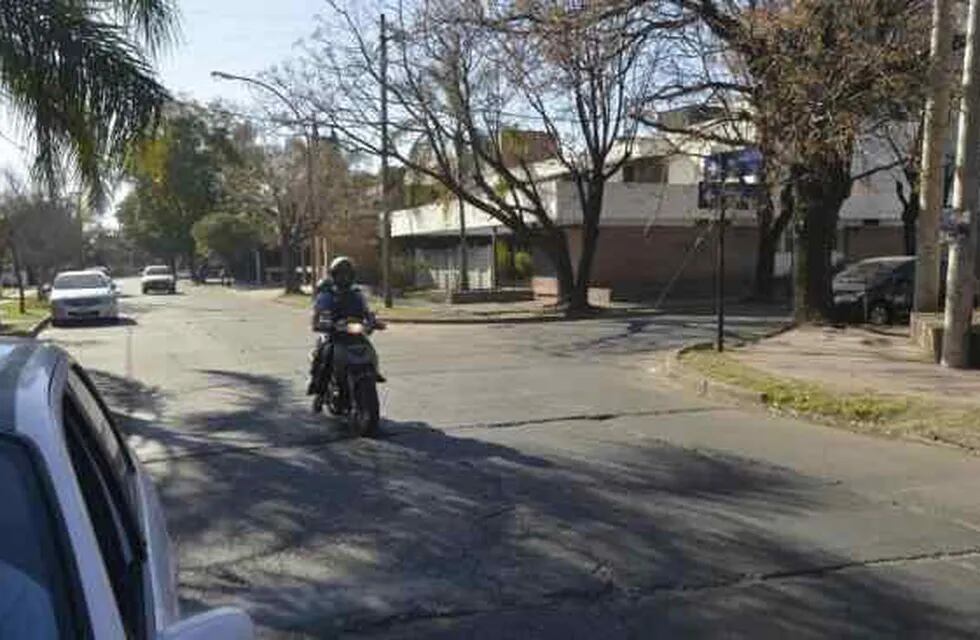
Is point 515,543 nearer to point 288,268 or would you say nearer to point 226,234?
point 288,268

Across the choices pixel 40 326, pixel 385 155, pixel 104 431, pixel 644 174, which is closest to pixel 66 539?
pixel 104 431

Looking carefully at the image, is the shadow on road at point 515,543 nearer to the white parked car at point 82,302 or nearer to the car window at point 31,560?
the car window at point 31,560

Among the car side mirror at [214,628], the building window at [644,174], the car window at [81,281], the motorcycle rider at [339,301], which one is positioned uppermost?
the building window at [644,174]

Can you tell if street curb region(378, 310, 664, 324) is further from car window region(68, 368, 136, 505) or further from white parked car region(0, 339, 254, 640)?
white parked car region(0, 339, 254, 640)

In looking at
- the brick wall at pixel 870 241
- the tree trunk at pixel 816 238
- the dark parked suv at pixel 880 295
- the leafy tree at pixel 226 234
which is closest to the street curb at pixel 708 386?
the tree trunk at pixel 816 238

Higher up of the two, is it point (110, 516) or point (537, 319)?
point (110, 516)

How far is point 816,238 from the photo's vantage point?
22016 millimetres

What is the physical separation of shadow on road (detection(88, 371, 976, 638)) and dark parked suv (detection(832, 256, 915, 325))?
16.6m

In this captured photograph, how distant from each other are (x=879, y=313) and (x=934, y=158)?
8.58 meters

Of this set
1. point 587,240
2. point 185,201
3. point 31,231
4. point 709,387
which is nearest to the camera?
point 709,387

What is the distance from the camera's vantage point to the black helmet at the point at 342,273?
11906 mm

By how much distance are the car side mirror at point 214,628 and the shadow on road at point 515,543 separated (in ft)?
9.13

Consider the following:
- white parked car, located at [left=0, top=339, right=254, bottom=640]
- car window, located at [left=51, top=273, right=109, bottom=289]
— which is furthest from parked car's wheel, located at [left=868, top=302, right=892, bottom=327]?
white parked car, located at [left=0, top=339, right=254, bottom=640]

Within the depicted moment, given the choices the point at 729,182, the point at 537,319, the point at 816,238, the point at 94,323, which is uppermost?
the point at 729,182
